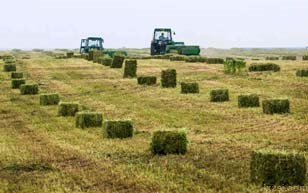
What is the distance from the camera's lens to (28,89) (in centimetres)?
3597

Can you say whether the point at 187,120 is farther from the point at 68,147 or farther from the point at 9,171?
the point at 9,171

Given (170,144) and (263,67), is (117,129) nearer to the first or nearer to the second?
(170,144)

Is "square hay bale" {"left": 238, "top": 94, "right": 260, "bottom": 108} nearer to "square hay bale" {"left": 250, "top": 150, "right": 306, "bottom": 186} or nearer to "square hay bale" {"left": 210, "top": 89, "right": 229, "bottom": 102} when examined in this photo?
"square hay bale" {"left": 210, "top": 89, "right": 229, "bottom": 102}

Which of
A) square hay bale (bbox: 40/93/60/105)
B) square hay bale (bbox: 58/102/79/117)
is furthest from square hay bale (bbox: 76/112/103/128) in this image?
square hay bale (bbox: 40/93/60/105)

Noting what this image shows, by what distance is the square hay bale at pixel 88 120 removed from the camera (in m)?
23.4

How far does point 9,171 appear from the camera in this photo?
16.0 metres

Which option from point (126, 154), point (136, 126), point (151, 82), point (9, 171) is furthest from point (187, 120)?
point (151, 82)

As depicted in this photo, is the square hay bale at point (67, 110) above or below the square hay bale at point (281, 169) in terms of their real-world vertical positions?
below

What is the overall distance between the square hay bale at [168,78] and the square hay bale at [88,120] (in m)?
14.6

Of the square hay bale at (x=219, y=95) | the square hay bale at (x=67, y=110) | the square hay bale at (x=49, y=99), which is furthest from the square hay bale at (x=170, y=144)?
the square hay bale at (x=49, y=99)

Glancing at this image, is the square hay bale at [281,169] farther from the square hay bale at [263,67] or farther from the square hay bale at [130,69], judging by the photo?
the square hay bale at [130,69]

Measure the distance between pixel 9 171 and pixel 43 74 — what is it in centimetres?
3427

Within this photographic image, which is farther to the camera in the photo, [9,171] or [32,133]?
[32,133]

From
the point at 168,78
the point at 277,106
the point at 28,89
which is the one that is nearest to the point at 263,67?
the point at 168,78
